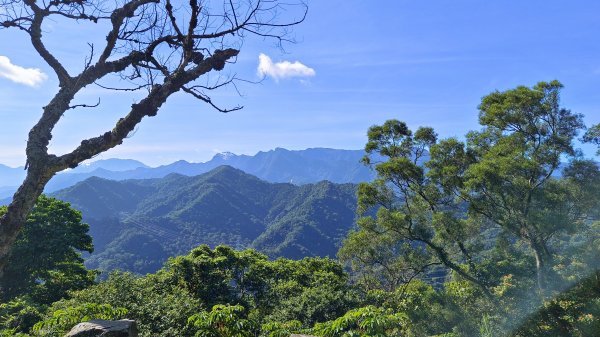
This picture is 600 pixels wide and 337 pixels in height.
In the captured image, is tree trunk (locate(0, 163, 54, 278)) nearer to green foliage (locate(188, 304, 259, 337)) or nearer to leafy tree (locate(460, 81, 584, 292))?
green foliage (locate(188, 304, 259, 337))

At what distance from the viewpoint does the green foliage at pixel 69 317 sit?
205 inches

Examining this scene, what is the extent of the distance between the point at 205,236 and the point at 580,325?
172 m

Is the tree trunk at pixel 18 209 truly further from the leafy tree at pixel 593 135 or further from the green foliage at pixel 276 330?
the leafy tree at pixel 593 135

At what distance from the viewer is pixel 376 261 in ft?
56.3

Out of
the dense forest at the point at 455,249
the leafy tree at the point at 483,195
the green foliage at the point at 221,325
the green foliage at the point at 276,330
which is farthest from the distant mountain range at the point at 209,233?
the green foliage at the point at 221,325

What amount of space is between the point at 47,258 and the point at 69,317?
16491 mm

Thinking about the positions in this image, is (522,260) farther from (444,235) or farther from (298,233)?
(298,233)

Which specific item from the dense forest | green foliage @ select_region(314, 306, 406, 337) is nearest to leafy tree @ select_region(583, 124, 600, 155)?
the dense forest

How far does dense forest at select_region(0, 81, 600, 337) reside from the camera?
494 inches

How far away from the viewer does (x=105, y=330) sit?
4.29 meters

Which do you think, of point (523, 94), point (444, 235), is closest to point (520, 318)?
point (444, 235)

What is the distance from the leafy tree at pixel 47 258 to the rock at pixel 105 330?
14563 millimetres

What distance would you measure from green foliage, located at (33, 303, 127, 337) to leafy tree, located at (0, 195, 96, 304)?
43.0 feet

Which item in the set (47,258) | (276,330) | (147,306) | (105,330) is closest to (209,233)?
(47,258)
